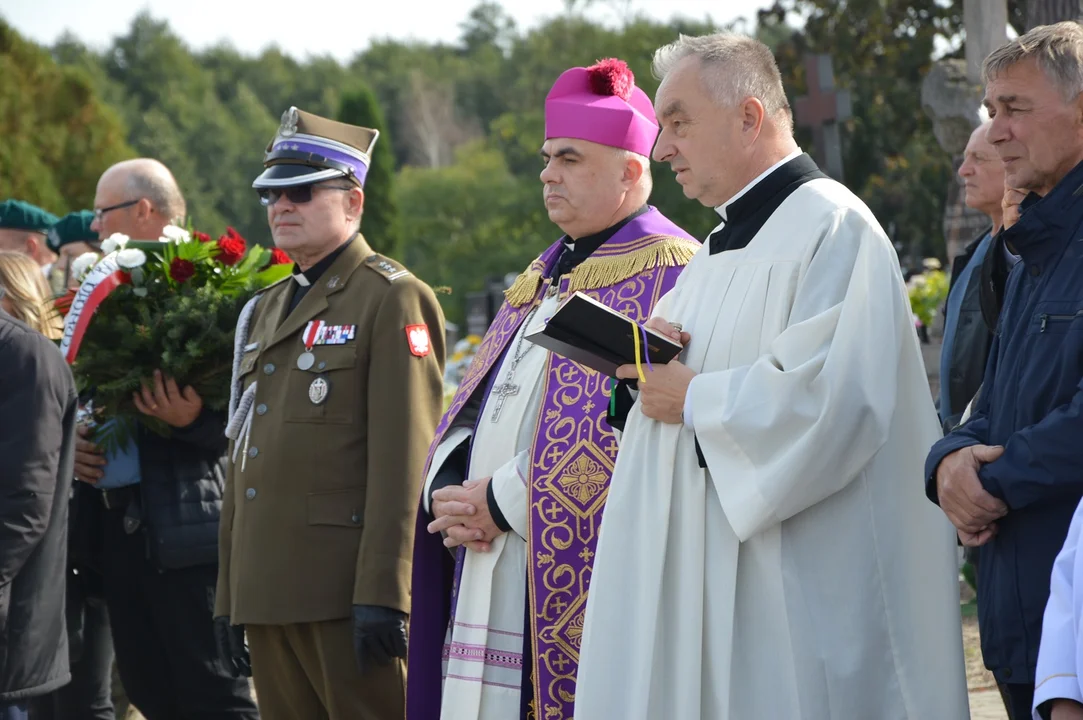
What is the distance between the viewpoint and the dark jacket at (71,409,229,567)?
518cm

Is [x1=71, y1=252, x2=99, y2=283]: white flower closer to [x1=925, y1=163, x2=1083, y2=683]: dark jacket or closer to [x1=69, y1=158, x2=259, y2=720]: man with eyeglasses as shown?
[x1=69, y1=158, x2=259, y2=720]: man with eyeglasses

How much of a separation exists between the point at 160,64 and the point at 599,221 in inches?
2258

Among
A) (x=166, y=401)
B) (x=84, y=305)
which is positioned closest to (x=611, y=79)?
(x=166, y=401)

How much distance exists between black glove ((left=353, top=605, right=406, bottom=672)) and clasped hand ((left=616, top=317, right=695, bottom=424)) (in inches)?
53.8

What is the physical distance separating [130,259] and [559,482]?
2141 millimetres

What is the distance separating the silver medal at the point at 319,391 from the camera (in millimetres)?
4527

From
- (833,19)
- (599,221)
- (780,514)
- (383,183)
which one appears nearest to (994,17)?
(599,221)

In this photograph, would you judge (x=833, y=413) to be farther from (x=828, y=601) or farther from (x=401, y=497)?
(x=401, y=497)

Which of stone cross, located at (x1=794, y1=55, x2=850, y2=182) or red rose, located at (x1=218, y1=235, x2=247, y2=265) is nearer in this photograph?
red rose, located at (x1=218, y1=235, x2=247, y2=265)

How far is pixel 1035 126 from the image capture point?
9.77 feet

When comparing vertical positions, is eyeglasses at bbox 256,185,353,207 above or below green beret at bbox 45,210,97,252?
below

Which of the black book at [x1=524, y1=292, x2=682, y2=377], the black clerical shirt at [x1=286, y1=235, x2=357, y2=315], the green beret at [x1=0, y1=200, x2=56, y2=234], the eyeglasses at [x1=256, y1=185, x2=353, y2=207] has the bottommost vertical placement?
the black book at [x1=524, y1=292, x2=682, y2=377]

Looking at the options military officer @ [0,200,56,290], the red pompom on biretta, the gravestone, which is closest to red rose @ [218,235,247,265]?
the red pompom on biretta

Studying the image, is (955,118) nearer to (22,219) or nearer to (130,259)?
(22,219)
